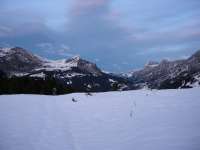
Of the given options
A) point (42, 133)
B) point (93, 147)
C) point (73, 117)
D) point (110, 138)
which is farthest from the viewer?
point (73, 117)

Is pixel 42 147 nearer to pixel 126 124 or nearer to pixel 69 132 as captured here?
pixel 69 132

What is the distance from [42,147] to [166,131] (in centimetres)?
500

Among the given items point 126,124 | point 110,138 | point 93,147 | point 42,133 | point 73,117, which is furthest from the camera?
point 73,117

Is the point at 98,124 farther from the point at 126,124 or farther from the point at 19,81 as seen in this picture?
the point at 19,81

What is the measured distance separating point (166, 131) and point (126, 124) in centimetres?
278

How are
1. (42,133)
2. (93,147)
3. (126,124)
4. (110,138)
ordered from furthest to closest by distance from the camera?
(126,124) < (42,133) < (110,138) < (93,147)

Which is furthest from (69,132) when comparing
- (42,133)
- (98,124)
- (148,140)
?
(148,140)

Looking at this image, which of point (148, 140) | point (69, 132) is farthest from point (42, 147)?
point (148, 140)

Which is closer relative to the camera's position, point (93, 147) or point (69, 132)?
point (93, 147)

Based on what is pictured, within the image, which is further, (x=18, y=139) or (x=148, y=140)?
(x=18, y=139)

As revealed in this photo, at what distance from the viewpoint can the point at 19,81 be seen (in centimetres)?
10250

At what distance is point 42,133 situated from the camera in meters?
12.9

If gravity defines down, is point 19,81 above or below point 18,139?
above

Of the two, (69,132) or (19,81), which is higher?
(19,81)
